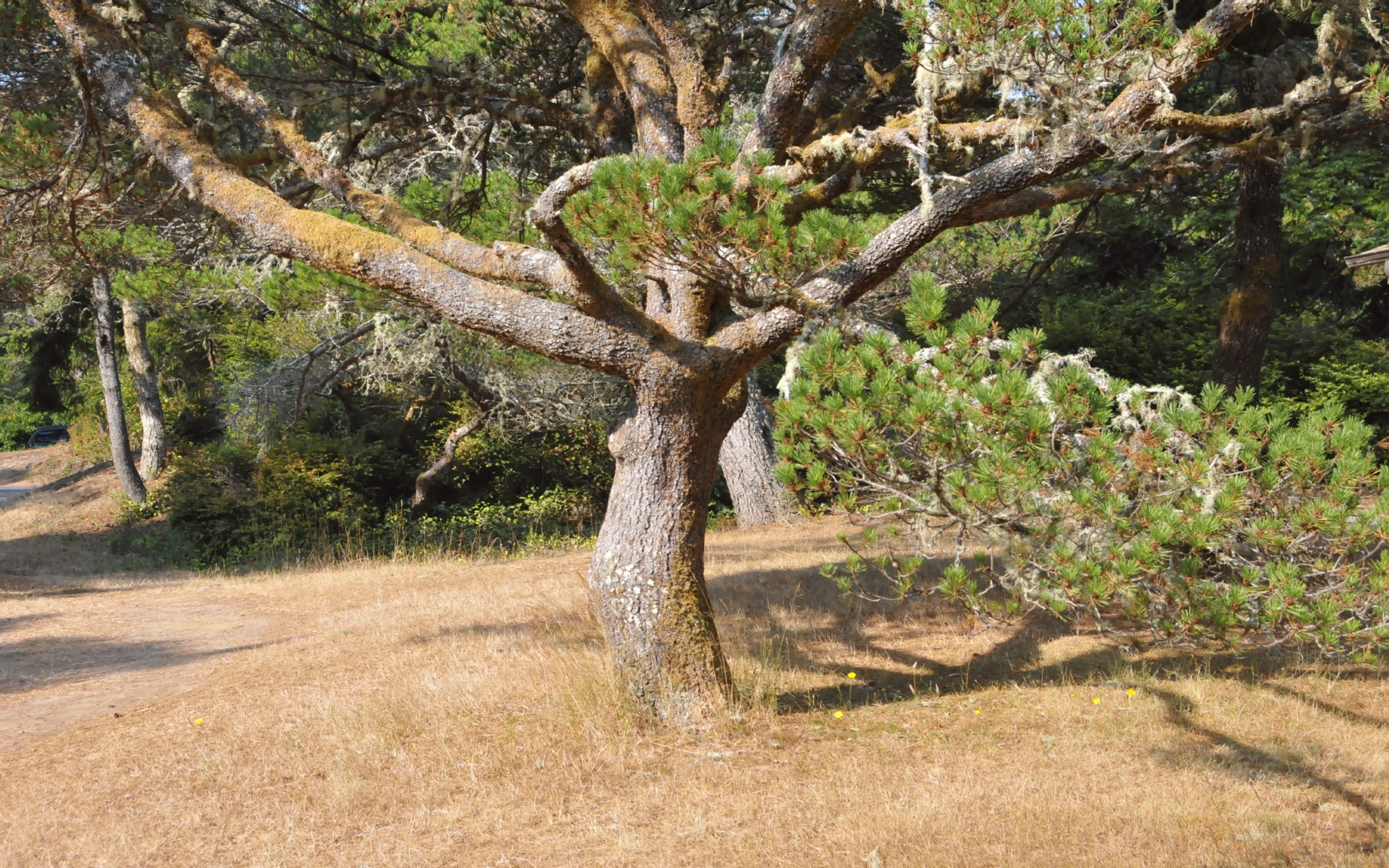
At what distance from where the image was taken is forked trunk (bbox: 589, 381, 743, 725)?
4934 mm

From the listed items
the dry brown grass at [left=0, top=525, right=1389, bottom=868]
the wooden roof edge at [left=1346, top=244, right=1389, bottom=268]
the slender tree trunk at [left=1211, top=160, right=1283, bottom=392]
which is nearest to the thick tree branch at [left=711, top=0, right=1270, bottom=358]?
Answer: the dry brown grass at [left=0, top=525, right=1389, bottom=868]

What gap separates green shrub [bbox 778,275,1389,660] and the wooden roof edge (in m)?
2.33

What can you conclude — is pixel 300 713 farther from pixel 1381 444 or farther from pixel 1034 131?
pixel 1381 444

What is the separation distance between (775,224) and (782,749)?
8.44 ft

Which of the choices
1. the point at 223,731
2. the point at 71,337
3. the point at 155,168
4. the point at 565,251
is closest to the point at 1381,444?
the point at 565,251

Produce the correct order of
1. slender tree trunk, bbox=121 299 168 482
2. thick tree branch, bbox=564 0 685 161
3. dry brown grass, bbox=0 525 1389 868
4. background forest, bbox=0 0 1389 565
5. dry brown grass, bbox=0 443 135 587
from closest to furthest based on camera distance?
dry brown grass, bbox=0 525 1389 868 → thick tree branch, bbox=564 0 685 161 → background forest, bbox=0 0 1389 565 → dry brown grass, bbox=0 443 135 587 → slender tree trunk, bbox=121 299 168 482

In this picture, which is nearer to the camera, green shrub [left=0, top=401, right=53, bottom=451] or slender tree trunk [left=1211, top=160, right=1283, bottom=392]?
slender tree trunk [left=1211, top=160, right=1283, bottom=392]

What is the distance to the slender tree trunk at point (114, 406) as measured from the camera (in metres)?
18.1

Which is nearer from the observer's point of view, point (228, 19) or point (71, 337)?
point (228, 19)

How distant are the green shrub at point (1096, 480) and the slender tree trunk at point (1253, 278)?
4208 millimetres

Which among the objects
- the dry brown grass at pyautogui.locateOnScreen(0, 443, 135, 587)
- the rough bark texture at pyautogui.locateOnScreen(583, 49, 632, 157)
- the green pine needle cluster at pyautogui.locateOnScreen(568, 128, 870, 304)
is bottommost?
the dry brown grass at pyautogui.locateOnScreen(0, 443, 135, 587)

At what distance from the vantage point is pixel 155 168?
7.65m

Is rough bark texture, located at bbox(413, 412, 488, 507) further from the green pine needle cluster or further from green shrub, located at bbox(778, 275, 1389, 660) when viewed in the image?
the green pine needle cluster

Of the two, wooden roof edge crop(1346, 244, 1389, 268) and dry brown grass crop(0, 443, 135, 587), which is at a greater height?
wooden roof edge crop(1346, 244, 1389, 268)
